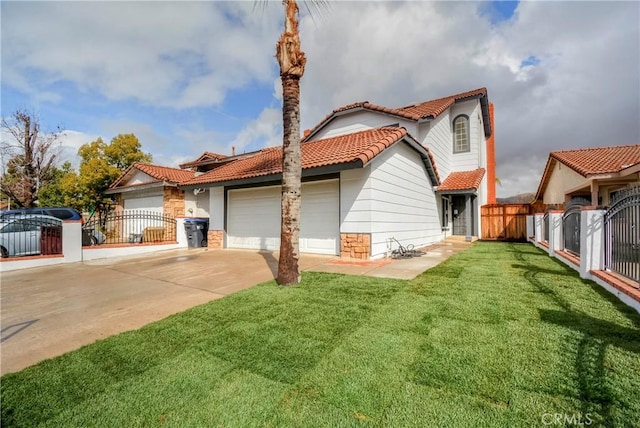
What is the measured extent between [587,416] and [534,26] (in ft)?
55.0

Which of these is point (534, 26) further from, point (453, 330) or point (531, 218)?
point (453, 330)

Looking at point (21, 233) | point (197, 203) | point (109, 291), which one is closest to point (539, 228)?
point (109, 291)

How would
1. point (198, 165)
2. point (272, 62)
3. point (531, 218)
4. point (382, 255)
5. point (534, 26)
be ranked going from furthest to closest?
point (198, 165) < point (531, 218) < point (534, 26) < point (382, 255) < point (272, 62)

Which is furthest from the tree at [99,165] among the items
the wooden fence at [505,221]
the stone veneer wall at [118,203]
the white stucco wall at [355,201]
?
the wooden fence at [505,221]

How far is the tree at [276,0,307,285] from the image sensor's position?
5.70 metres

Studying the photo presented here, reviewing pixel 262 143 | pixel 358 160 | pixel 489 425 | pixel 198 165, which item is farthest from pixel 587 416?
pixel 262 143

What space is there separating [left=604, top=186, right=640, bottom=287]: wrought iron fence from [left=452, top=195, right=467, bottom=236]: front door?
39.0 ft

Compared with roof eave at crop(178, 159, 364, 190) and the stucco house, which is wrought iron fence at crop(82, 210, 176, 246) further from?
roof eave at crop(178, 159, 364, 190)

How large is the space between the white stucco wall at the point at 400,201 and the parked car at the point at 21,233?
433 inches

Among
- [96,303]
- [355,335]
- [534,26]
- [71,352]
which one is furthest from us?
[534,26]

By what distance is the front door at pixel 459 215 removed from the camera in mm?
17094

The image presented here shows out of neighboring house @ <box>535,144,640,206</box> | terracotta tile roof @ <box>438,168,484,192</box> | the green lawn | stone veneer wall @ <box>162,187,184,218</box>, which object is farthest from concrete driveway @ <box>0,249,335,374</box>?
neighboring house @ <box>535,144,640,206</box>

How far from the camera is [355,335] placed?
336cm

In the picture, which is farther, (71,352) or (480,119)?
(480,119)
